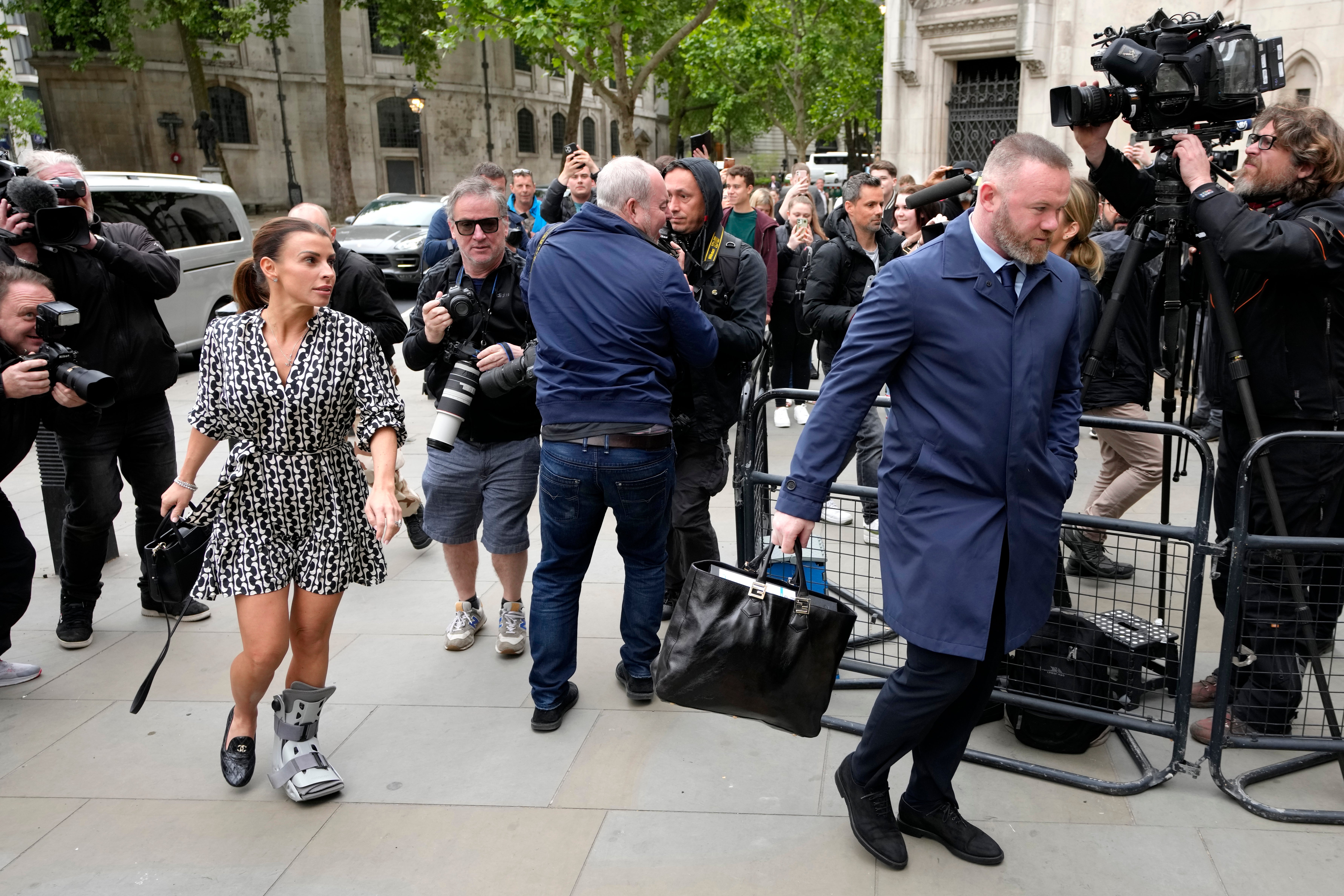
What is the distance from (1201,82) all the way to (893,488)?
6.17 ft

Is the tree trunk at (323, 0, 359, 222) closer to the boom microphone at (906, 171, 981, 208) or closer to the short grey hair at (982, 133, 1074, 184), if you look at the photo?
the boom microphone at (906, 171, 981, 208)

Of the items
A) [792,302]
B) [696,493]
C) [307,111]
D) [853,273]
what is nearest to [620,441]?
[696,493]

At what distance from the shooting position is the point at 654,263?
11.7ft

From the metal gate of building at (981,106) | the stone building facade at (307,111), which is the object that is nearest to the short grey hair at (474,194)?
the metal gate of building at (981,106)

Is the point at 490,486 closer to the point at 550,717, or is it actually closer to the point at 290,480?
the point at 550,717

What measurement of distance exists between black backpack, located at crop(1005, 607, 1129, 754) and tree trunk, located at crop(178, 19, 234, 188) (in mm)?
34593

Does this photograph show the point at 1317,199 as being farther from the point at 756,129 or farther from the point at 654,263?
the point at 756,129

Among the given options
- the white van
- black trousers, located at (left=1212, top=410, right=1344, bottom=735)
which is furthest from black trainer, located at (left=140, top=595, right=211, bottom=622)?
the white van

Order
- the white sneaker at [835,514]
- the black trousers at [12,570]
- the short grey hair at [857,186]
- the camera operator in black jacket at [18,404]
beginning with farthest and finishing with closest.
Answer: the short grey hair at [857,186] → the white sneaker at [835,514] → the black trousers at [12,570] → the camera operator in black jacket at [18,404]

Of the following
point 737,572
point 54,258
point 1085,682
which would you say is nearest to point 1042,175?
point 737,572

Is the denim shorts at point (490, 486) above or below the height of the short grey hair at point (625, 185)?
below

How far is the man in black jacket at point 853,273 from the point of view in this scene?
5938 mm

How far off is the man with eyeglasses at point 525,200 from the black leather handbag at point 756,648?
6.38 meters

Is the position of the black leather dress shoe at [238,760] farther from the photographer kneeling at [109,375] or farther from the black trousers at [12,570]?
the black trousers at [12,570]
